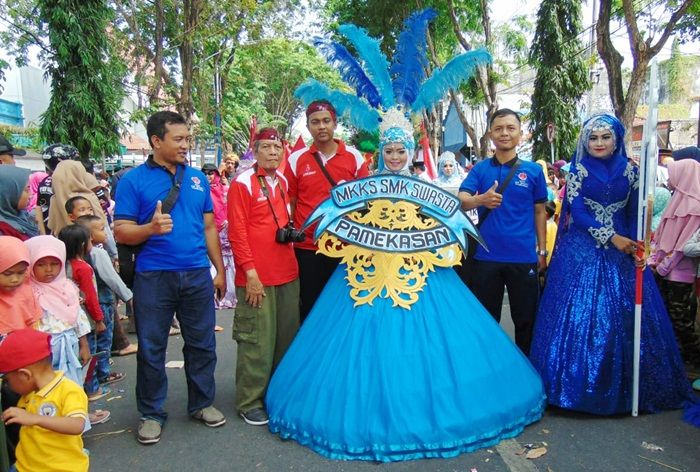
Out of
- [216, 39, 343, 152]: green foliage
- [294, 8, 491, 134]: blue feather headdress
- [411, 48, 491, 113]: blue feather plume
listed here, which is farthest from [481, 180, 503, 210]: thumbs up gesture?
[216, 39, 343, 152]: green foliage

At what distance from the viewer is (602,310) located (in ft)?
11.5

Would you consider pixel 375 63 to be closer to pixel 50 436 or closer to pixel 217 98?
pixel 50 436

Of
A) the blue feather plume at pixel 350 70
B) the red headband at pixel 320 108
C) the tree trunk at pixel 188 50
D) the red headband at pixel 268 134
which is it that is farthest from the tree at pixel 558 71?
the red headband at pixel 268 134

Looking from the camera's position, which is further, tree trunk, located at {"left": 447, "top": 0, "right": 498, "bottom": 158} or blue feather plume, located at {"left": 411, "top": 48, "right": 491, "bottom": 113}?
tree trunk, located at {"left": 447, "top": 0, "right": 498, "bottom": 158}

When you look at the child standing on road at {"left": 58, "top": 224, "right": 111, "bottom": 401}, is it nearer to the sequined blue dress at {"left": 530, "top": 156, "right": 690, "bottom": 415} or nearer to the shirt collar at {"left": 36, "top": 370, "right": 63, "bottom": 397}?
the shirt collar at {"left": 36, "top": 370, "right": 63, "bottom": 397}

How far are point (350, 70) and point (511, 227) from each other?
1630mm

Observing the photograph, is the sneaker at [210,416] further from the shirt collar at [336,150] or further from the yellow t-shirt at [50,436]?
the shirt collar at [336,150]

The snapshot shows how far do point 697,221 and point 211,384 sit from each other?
12.6 feet

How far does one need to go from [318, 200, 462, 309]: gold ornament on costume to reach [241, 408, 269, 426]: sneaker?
1.03 meters

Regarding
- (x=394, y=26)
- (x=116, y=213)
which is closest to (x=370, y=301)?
(x=116, y=213)

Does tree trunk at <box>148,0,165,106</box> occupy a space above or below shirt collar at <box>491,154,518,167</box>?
above

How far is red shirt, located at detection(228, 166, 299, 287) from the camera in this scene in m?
3.52

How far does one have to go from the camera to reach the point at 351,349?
3.17 metres

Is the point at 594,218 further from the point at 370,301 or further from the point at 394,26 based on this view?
the point at 394,26
